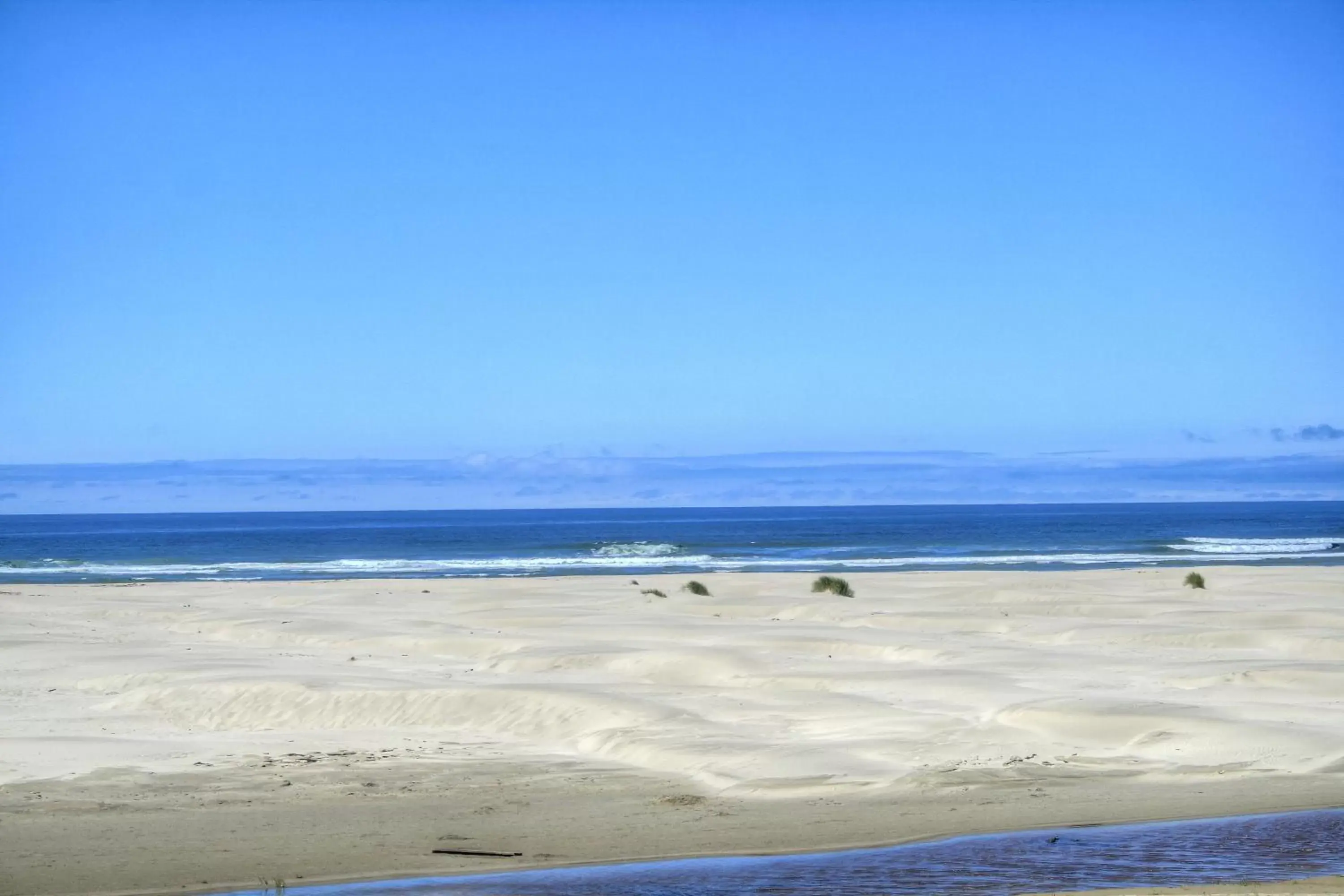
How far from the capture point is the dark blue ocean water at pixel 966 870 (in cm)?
788

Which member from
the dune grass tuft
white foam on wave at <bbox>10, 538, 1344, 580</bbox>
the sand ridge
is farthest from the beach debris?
white foam on wave at <bbox>10, 538, 1344, 580</bbox>

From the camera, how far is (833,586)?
3438 cm

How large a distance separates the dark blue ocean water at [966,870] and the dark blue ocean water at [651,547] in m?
46.2

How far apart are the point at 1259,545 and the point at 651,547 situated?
3559 cm

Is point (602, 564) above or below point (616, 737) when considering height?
above

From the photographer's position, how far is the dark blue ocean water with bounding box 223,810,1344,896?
7883 mm

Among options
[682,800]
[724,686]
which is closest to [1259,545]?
[724,686]

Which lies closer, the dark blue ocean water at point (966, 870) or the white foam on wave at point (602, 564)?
the dark blue ocean water at point (966, 870)

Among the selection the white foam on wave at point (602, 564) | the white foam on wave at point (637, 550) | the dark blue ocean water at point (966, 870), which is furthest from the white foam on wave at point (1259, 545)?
the dark blue ocean water at point (966, 870)

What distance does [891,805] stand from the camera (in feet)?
33.6

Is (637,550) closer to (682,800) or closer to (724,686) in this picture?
(724,686)

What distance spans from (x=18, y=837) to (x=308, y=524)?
141 metres

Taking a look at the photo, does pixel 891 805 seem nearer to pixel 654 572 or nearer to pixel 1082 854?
pixel 1082 854

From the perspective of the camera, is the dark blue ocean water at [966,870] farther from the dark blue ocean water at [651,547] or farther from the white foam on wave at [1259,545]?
the white foam on wave at [1259,545]
